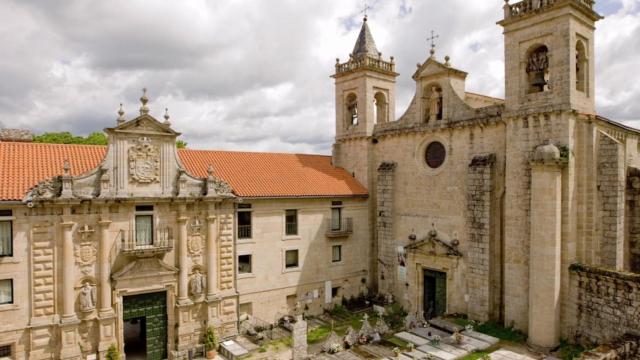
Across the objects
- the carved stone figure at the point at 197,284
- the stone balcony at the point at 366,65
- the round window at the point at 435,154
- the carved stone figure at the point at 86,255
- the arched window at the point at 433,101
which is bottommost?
the carved stone figure at the point at 197,284

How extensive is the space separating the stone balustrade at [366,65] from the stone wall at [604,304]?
17.1m

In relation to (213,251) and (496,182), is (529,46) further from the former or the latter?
(213,251)

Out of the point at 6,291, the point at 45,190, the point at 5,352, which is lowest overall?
the point at 5,352

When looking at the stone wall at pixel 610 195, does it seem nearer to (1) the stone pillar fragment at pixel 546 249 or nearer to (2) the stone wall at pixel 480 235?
(1) the stone pillar fragment at pixel 546 249

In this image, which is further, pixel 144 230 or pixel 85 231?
pixel 144 230

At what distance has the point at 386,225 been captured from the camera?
27047 millimetres

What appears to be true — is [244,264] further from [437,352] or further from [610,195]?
[610,195]

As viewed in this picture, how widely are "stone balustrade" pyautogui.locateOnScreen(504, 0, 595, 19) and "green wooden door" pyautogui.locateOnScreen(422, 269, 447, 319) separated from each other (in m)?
13.8

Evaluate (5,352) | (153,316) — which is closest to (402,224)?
(153,316)

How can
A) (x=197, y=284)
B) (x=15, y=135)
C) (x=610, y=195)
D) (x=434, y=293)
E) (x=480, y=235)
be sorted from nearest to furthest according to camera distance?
(x=610, y=195) → (x=197, y=284) → (x=480, y=235) → (x=15, y=135) → (x=434, y=293)

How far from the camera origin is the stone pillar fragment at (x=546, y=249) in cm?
1816

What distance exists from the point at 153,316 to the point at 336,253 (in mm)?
11368

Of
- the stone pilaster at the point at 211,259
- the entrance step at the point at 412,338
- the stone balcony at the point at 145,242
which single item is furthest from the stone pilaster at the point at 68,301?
the entrance step at the point at 412,338

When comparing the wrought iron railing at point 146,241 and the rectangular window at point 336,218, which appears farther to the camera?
the rectangular window at point 336,218
